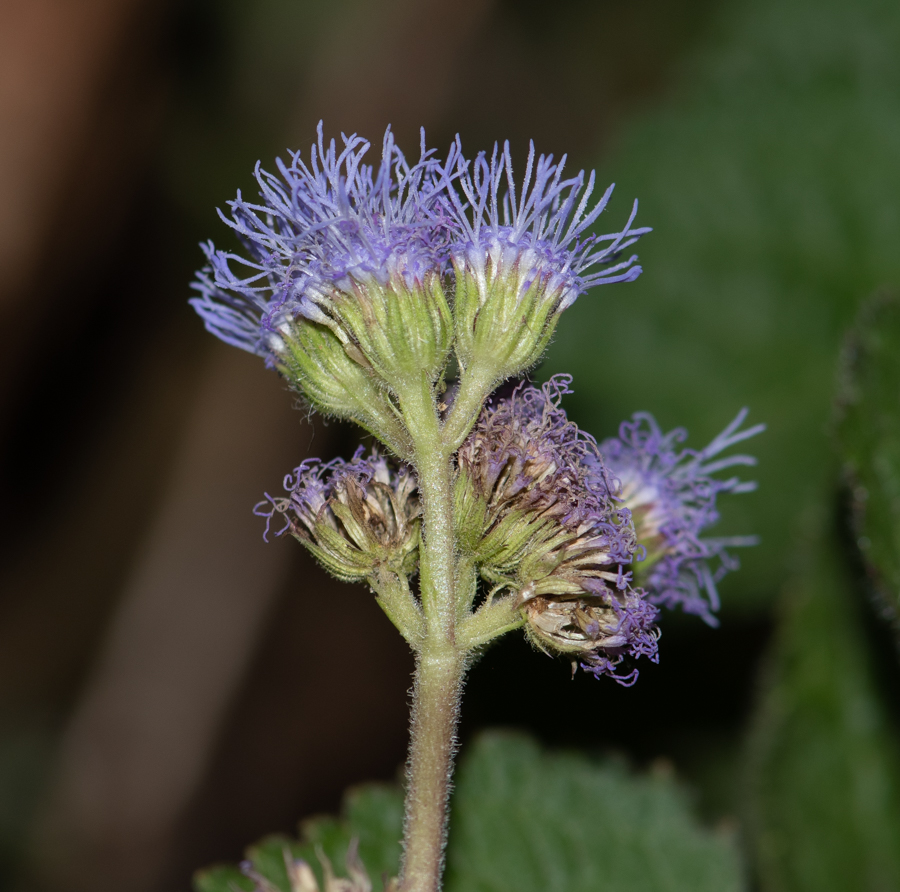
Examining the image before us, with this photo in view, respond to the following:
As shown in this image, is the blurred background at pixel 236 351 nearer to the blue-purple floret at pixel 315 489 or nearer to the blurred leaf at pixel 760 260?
the blurred leaf at pixel 760 260

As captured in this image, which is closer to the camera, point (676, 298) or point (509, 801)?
point (509, 801)

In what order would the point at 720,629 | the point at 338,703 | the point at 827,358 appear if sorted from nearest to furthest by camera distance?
the point at 827,358 < the point at 720,629 < the point at 338,703

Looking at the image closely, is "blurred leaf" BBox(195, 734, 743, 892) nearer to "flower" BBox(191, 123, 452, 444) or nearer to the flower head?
the flower head

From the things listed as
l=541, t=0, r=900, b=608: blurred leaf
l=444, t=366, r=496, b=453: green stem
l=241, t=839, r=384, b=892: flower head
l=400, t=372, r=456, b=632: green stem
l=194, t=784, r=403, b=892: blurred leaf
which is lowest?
l=241, t=839, r=384, b=892: flower head

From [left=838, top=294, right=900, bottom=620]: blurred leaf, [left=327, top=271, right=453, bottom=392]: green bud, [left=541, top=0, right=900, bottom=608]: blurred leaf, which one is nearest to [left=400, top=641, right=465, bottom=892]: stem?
[left=327, top=271, right=453, bottom=392]: green bud

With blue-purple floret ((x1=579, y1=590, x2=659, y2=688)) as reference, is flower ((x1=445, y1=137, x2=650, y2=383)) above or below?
above

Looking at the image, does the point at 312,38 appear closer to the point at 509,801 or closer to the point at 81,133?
the point at 81,133

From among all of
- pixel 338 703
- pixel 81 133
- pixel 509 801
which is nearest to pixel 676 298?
pixel 509 801
